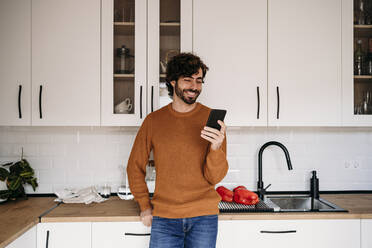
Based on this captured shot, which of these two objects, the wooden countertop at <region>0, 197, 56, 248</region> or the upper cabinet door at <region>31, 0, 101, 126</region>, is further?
the upper cabinet door at <region>31, 0, 101, 126</region>

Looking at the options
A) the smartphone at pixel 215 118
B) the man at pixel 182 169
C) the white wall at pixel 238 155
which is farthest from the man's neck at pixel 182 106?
the white wall at pixel 238 155

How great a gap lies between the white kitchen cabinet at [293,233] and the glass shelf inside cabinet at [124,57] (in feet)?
3.39

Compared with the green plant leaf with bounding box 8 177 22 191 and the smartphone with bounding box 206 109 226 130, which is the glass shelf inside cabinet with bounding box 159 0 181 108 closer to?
the smartphone with bounding box 206 109 226 130

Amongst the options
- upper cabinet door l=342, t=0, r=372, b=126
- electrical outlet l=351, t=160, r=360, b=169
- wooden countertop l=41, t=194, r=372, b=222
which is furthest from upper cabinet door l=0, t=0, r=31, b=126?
electrical outlet l=351, t=160, r=360, b=169

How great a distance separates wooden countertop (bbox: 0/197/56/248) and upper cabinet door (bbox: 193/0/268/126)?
126 centimetres

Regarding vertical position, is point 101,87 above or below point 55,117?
above

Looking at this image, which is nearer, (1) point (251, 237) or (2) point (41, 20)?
(1) point (251, 237)

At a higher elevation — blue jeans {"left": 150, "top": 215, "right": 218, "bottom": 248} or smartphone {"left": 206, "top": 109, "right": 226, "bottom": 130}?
smartphone {"left": 206, "top": 109, "right": 226, "bottom": 130}

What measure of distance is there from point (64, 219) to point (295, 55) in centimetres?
182

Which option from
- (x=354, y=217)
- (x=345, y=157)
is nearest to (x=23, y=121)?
(x=354, y=217)

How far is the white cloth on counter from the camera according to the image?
1.83m

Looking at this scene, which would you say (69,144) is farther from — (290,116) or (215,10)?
(290,116)

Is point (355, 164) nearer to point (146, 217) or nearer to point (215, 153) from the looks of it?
point (215, 153)

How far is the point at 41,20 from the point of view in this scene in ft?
5.88
